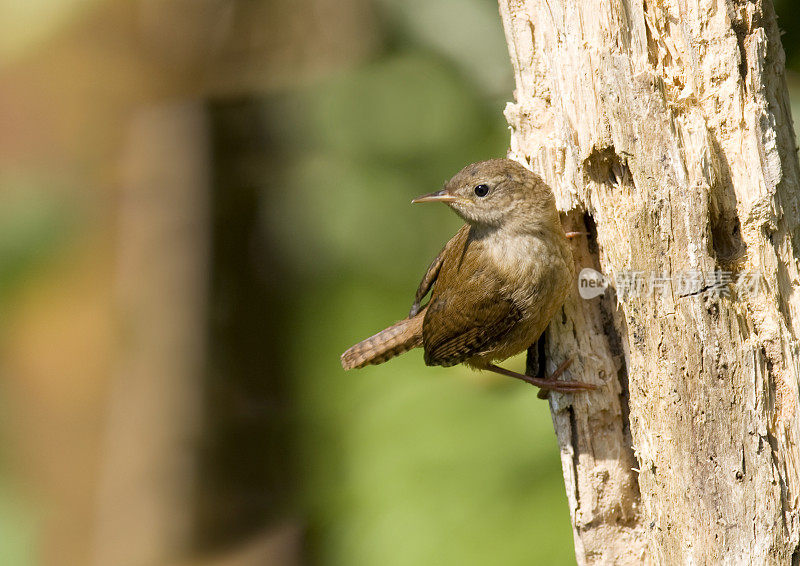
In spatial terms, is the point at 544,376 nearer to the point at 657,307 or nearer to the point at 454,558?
the point at 657,307

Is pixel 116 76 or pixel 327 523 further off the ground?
pixel 116 76

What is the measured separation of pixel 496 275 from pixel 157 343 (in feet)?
7.62

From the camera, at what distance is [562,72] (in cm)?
255

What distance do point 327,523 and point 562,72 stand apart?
104 inches

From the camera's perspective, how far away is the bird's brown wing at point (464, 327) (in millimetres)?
2873

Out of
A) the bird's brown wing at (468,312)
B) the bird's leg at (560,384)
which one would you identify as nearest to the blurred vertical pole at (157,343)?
the bird's brown wing at (468,312)

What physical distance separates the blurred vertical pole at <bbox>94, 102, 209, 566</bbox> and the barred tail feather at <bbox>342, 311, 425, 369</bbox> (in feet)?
5.20

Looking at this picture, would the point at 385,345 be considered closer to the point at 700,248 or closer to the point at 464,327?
the point at 464,327

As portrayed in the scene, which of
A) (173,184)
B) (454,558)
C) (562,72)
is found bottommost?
(454,558)

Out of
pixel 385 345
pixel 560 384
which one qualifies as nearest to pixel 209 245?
pixel 385 345

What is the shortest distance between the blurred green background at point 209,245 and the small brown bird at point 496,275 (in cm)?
84

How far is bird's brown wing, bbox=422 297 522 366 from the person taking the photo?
2.87 metres

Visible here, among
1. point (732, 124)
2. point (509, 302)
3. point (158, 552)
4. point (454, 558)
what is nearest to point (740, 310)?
point (732, 124)

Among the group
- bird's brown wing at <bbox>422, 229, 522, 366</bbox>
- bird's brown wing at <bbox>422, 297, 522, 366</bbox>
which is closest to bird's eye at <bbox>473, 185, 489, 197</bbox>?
bird's brown wing at <bbox>422, 229, 522, 366</bbox>
